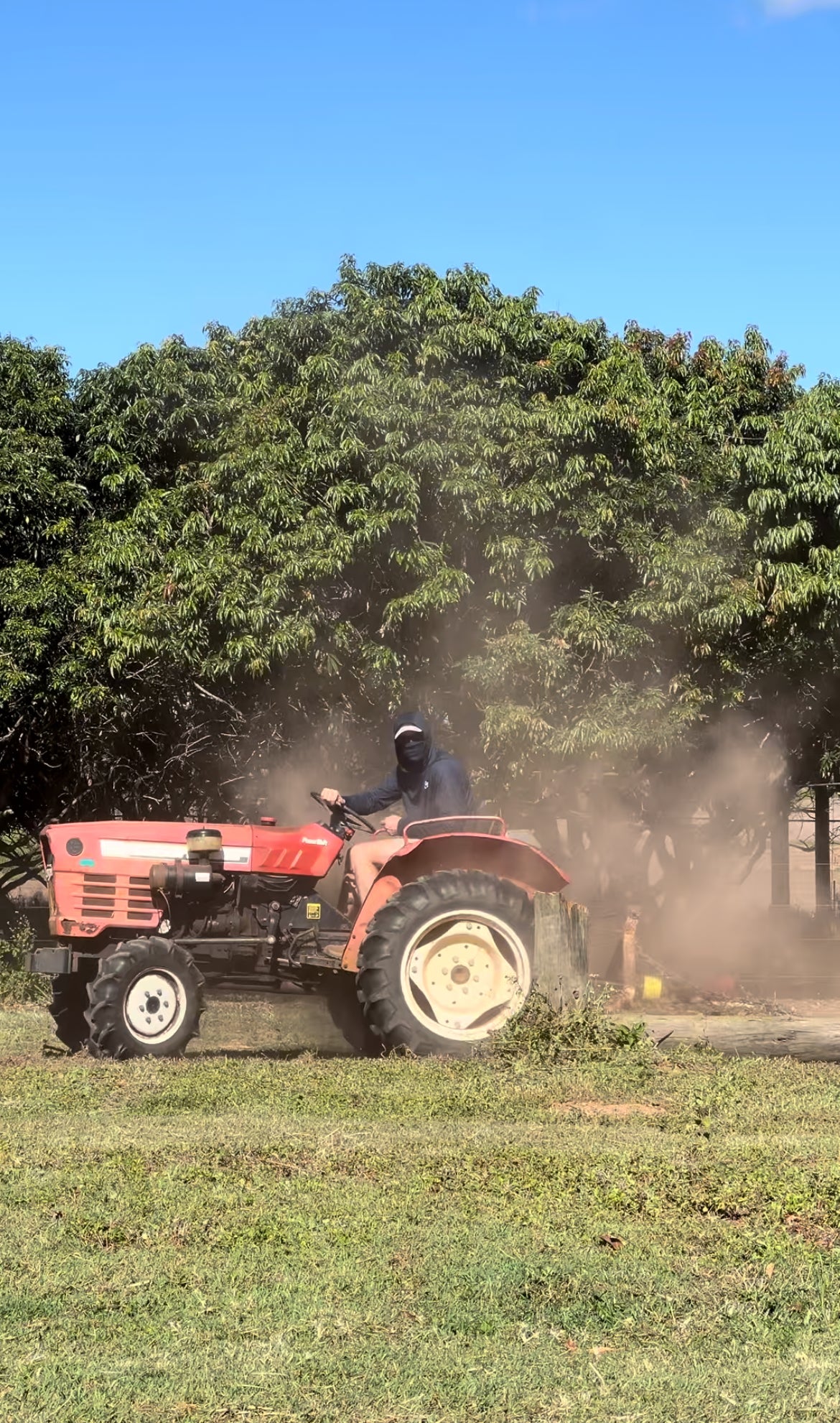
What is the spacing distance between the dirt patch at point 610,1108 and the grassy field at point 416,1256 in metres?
0.03

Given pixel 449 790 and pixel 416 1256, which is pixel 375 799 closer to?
pixel 449 790

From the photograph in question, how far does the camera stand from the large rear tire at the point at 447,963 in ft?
34.1

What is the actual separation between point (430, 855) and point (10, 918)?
53.2ft

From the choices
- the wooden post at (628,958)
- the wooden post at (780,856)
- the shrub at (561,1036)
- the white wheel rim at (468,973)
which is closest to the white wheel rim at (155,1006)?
the white wheel rim at (468,973)

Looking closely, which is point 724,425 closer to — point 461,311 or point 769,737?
point 461,311

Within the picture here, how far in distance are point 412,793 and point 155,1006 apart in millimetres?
2349

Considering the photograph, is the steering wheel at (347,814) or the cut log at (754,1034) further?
the cut log at (754,1034)

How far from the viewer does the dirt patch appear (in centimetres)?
816

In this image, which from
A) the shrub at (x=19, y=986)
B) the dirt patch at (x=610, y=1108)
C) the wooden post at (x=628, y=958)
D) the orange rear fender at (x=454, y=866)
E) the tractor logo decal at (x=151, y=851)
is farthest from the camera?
the wooden post at (x=628, y=958)

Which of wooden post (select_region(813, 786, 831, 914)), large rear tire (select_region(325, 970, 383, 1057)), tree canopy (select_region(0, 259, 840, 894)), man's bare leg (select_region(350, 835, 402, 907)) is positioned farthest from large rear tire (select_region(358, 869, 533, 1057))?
wooden post (select_region(813, 786, 831, 914))

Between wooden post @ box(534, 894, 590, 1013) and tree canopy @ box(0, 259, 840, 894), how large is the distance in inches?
222

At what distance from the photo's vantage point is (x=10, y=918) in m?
25.5

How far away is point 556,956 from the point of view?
10.7m

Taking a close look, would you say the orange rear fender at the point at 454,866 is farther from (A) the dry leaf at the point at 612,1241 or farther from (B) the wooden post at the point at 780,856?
(B) the wooden post at the point at 780,856
